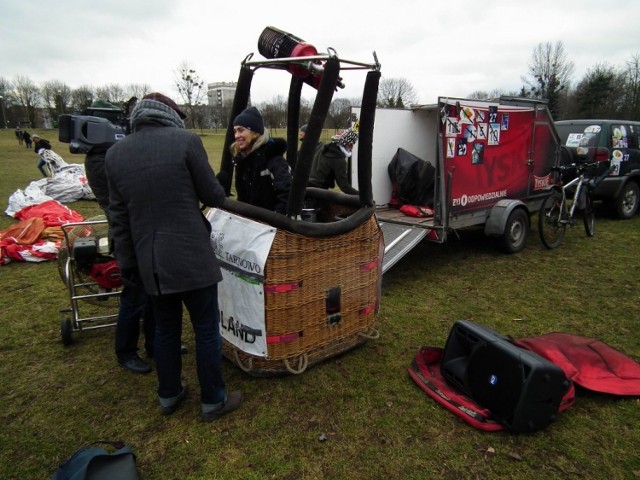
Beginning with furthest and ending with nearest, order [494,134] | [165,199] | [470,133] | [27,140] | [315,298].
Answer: [27,140] < [494,134] < [470,133] < [315,298] < [165,199]

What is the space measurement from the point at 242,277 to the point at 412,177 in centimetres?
401

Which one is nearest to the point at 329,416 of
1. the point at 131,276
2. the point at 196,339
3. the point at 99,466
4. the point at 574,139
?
the point at 196,339

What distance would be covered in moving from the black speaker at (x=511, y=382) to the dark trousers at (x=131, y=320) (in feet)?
7.56

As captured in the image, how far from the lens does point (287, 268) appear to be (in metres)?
2.76

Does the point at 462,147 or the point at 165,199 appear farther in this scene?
the point at 462,147

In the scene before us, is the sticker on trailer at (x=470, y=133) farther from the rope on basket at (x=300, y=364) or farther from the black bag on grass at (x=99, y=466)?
the black bag on grass at (x=99, y=466)

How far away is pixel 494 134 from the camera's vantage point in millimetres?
5750

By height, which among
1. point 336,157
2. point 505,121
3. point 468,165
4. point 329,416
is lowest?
point 329,416

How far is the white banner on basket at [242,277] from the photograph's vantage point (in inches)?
108

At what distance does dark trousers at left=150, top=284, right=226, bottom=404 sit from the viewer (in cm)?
243

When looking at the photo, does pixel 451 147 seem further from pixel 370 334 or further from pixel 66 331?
pixel 66 331

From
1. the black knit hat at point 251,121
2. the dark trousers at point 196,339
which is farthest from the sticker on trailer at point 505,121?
the dark trousers at point 196,339

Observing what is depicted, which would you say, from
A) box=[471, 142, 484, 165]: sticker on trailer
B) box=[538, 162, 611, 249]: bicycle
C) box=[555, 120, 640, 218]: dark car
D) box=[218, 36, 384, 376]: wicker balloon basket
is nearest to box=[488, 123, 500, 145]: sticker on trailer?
box=[471, 142, 484, 165]: sticker on trailer

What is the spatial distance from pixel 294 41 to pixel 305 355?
2.17 m
